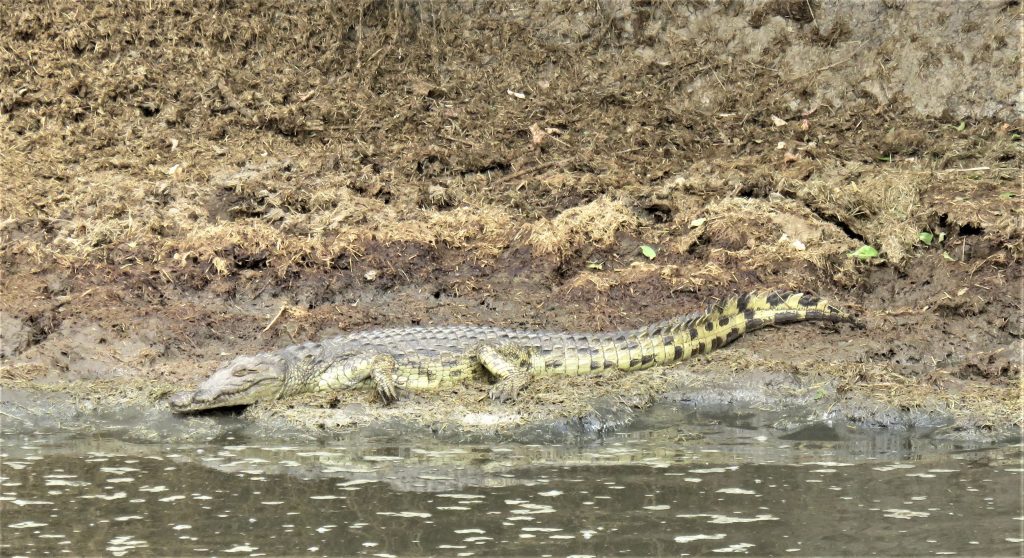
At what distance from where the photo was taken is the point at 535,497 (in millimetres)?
5684

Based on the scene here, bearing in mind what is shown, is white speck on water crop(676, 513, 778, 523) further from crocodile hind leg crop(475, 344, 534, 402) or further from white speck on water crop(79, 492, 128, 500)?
white speck on water crop(79, 492, 128, 500)

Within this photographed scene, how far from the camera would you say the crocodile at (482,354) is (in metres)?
7.73

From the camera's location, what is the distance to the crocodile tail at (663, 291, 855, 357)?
25.8ft

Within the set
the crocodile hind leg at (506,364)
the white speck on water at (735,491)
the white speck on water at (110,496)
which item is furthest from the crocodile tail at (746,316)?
the white speck on water at (110,496)

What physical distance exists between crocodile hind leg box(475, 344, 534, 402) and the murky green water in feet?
2.99

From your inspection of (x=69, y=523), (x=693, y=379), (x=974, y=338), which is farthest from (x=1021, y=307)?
(x=69, y=523)

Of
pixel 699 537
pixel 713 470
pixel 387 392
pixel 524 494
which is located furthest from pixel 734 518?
pixel 387 392

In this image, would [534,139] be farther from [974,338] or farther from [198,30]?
[974,338]

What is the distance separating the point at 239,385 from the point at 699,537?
11.4 ft

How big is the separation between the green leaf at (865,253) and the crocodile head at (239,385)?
431cm

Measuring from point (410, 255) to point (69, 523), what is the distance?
4185 millimetres

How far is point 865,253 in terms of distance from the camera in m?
8.82

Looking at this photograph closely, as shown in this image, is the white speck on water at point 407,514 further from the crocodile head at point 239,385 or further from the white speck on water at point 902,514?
the crocodile head at point 239,385

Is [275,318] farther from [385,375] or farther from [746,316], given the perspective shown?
[746,316]
